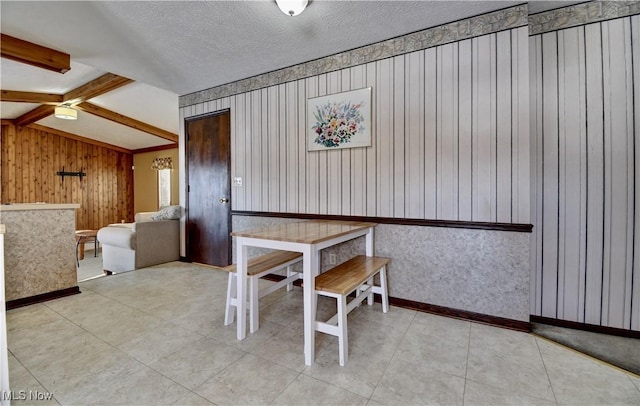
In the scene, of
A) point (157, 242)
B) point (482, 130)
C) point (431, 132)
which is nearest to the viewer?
point (482, 130)

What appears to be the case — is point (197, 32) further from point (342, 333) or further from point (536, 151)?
point (536, 151)

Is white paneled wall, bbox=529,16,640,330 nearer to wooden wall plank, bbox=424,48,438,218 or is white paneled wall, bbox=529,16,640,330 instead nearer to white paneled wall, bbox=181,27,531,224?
white paneled wall, bbox=181,27,531,224

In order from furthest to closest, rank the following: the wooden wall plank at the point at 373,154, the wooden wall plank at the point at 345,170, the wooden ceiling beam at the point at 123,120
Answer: the wooden ceiling beam at the point at 123,120 < the wooden wall plank at the point at 345,170 < the wooden wall plank at the point at 373,154

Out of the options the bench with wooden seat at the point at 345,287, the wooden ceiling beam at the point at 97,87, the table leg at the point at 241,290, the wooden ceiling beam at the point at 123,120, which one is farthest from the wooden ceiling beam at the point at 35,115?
the bench with wooden seat at the point at 345,287

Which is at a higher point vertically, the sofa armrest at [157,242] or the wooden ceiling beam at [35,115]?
the wooden ceiling beam at [35,115]

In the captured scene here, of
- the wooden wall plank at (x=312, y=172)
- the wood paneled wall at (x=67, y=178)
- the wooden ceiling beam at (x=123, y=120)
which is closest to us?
the wooden wall plank at (x=312, y=172)

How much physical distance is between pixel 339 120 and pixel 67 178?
26.3 ft

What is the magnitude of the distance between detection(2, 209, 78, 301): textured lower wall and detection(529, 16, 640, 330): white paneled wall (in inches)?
175

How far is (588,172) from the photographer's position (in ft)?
6.98

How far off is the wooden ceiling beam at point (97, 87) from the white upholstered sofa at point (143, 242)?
190cm

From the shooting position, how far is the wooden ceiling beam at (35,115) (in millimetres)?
5340

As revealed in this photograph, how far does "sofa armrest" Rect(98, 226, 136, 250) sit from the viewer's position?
12.7 ft

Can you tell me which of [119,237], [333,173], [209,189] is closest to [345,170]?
[333,173]
